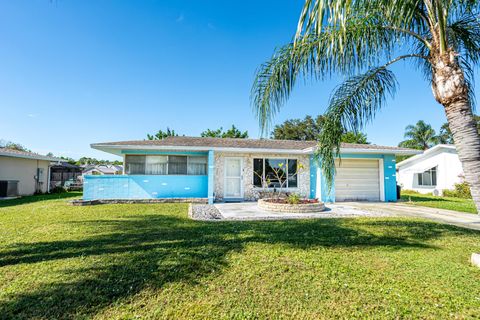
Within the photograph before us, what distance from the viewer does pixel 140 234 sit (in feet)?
19.8

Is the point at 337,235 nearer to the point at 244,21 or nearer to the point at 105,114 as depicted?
the point at 244,21

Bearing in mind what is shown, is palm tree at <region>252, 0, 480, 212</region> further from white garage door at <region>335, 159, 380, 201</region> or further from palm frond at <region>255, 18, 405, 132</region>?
white garage door at <region>335, 159, 380, 201</region>

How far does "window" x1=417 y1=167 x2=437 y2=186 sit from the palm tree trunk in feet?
74.5

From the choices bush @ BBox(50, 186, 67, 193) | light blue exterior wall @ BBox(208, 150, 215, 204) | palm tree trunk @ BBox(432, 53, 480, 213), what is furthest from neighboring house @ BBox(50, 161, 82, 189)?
palm tree trunk @ BBox(432, 53, 480, 213)

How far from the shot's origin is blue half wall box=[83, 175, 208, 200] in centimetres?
1238

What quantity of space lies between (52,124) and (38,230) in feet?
67.9

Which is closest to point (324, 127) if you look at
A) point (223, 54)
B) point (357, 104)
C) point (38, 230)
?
point (357, 104)

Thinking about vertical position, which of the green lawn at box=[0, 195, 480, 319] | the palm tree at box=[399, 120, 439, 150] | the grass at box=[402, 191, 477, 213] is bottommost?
the green lawn at box=[0, 195, 480, 319]

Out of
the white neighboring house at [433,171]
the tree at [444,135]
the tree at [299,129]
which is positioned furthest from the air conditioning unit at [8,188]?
the tree at [444,135]

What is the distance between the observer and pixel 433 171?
2095cm

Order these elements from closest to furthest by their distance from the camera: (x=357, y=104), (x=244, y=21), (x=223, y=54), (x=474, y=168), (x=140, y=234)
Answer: (x=474, y=168) < (x=357, y=104) < (x=140, y=234) < (x=244, y=21) < (x=223, y=54)

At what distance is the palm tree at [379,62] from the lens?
11.0 ft

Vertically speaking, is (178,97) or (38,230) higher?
(178,97)

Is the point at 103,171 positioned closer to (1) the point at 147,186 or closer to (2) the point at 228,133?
(2) the point at 228,133
